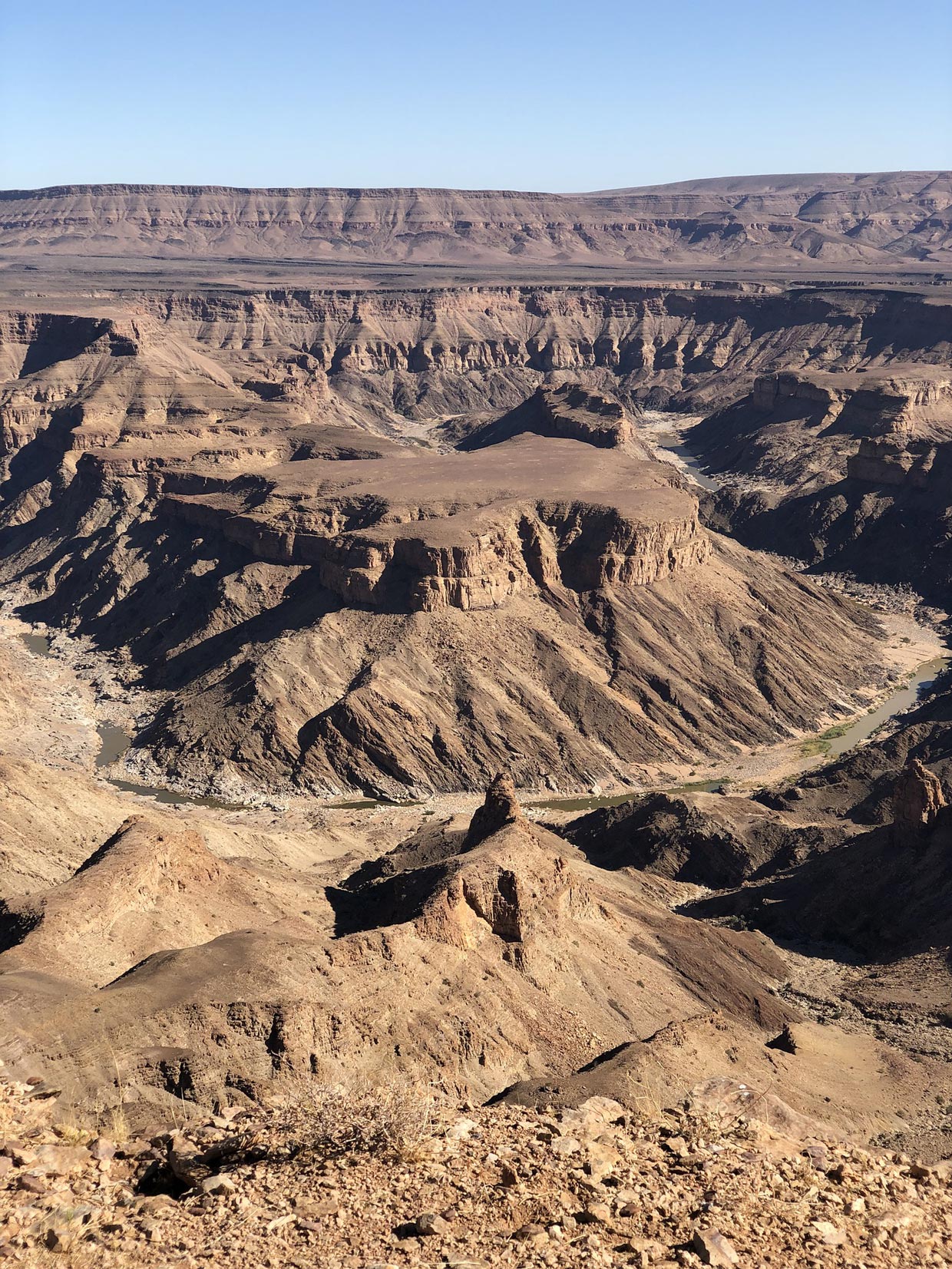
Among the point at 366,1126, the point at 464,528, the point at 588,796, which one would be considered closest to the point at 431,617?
the point at 464,528

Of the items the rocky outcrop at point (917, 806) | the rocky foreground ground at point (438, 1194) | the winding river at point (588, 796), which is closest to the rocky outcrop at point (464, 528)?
the winding river at point (588, 796)

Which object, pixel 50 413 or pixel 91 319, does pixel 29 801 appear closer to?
pixel 50 413

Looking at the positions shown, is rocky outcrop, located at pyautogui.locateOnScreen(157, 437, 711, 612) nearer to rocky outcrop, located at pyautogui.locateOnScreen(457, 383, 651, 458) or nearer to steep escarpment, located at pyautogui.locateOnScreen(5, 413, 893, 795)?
steep escarpment, located at pyautogui.locateOnScreen(5, 413, 893, 795)

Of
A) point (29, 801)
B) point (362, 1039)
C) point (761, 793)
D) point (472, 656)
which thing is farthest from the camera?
point (472, 656)

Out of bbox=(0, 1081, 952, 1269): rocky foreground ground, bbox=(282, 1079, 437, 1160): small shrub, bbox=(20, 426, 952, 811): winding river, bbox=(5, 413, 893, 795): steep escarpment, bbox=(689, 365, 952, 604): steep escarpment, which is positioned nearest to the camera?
bbox=(0, 1081, 952, 1269): rocky foreground ground

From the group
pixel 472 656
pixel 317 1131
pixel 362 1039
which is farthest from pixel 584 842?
pixel 317 1131

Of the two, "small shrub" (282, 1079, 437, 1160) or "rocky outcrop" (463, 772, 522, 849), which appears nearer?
"small shrub" (282, 1079, 437, 1160)

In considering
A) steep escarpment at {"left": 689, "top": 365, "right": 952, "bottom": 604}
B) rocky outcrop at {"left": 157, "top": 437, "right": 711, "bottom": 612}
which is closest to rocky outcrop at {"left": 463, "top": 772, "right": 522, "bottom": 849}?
rocky outcrop at {"left": 157, "top": 437, "right": 711, "bottom": 612}
